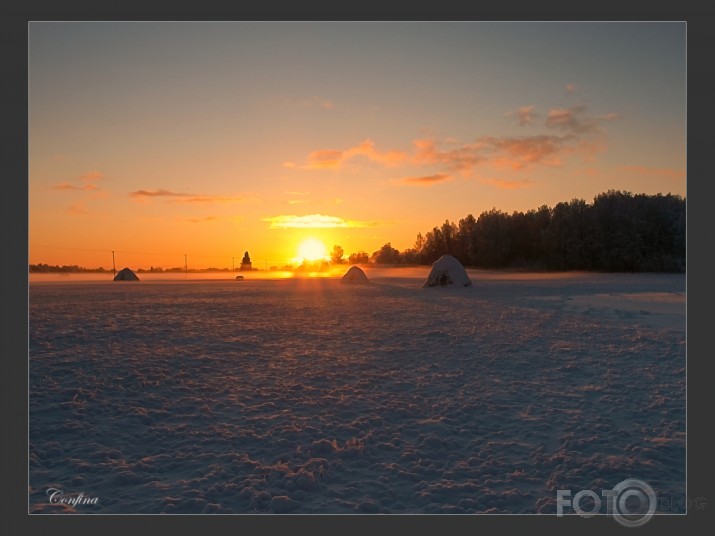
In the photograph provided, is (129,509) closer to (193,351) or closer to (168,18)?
(168,18)

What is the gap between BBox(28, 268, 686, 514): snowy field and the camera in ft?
12.2

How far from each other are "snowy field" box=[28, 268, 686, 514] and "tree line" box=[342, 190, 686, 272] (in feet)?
144

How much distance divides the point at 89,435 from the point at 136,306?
439 inches

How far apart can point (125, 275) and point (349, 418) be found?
35071 mm

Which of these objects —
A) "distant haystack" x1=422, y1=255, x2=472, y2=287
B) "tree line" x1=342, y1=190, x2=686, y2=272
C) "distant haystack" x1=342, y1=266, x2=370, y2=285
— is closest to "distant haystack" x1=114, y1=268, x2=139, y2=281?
"distant haystack" x1=342, y1=266, x2=370, y2=285

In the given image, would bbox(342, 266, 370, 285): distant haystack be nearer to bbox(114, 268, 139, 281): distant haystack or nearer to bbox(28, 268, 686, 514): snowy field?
bbox(114, 268, 139, 281): distant haystack

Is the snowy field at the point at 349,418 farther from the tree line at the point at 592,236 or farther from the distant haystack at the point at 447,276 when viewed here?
the tree line at the point at 592,236

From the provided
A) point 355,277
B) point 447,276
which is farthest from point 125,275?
point 447,276

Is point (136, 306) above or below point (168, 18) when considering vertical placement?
below

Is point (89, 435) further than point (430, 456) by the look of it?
Yes

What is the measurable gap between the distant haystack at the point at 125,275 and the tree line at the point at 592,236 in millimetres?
40360
